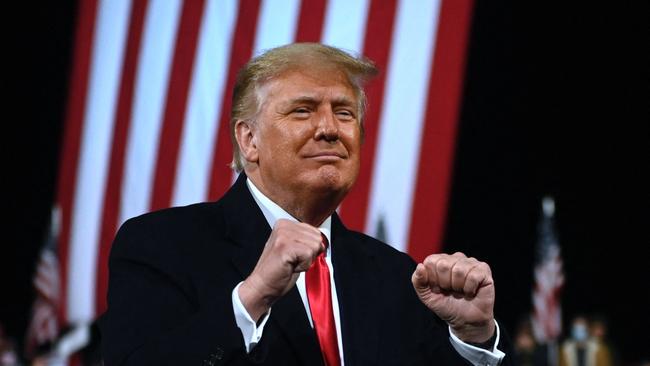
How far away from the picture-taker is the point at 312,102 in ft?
5.90

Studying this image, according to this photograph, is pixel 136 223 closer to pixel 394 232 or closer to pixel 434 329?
pixel 434 329

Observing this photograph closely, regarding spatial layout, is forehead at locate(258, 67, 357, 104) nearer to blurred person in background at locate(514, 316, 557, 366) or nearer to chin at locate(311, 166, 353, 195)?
chin at locate(311, 166, 353, 195)

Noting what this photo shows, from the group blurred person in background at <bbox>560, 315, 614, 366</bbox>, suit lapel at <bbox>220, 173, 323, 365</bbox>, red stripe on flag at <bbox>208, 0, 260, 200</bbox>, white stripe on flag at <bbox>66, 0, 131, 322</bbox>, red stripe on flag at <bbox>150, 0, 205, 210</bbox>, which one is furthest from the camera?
blurred person in background at <bbox>560, 315, 614, 366</bbox>

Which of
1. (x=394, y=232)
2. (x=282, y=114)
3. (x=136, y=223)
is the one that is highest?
(x=282, y=114)

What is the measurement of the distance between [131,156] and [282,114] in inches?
187

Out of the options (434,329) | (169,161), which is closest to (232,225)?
(434,329)

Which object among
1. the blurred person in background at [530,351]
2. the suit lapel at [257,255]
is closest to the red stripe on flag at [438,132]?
the blurred person in background at [530,351]

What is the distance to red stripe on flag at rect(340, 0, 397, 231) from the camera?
5676mm

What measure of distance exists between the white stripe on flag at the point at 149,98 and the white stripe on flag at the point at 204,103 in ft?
0.63

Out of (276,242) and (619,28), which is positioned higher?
(619,28)

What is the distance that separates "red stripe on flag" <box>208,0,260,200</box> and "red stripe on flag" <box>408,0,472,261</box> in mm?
1063

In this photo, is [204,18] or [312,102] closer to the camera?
[312,102]

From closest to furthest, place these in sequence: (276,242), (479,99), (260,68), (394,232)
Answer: (276,242) → (260,68) → (394,232) → (479,99)

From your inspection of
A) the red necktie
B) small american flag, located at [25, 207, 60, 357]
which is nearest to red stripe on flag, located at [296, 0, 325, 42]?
small american flag, located at [25, 207, 60, 357]
